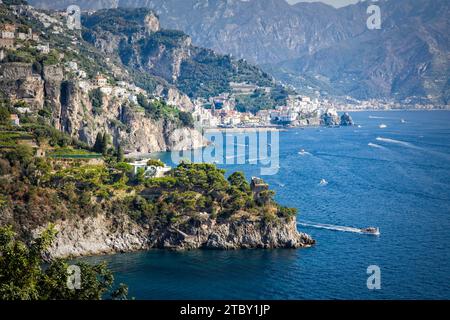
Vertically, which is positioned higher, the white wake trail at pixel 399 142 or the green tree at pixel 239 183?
the white wake trail at pixel 399 142

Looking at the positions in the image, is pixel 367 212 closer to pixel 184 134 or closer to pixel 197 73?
pixel 184 134

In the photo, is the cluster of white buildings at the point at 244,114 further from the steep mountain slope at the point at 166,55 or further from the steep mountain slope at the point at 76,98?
the steep mountain slope at the point at 76,98

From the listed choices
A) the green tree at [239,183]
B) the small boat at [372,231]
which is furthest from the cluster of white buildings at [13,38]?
the small boat at [372,231]

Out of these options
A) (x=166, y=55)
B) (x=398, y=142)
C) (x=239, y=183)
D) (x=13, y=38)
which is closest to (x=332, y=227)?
(x=239, y=183)

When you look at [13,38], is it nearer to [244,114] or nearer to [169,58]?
[244,114]

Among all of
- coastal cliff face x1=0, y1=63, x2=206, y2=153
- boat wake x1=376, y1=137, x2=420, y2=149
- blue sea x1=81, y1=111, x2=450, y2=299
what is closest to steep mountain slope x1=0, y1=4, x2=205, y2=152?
coastal cliff face x1=0, y1=63, x2=206, y2=153
